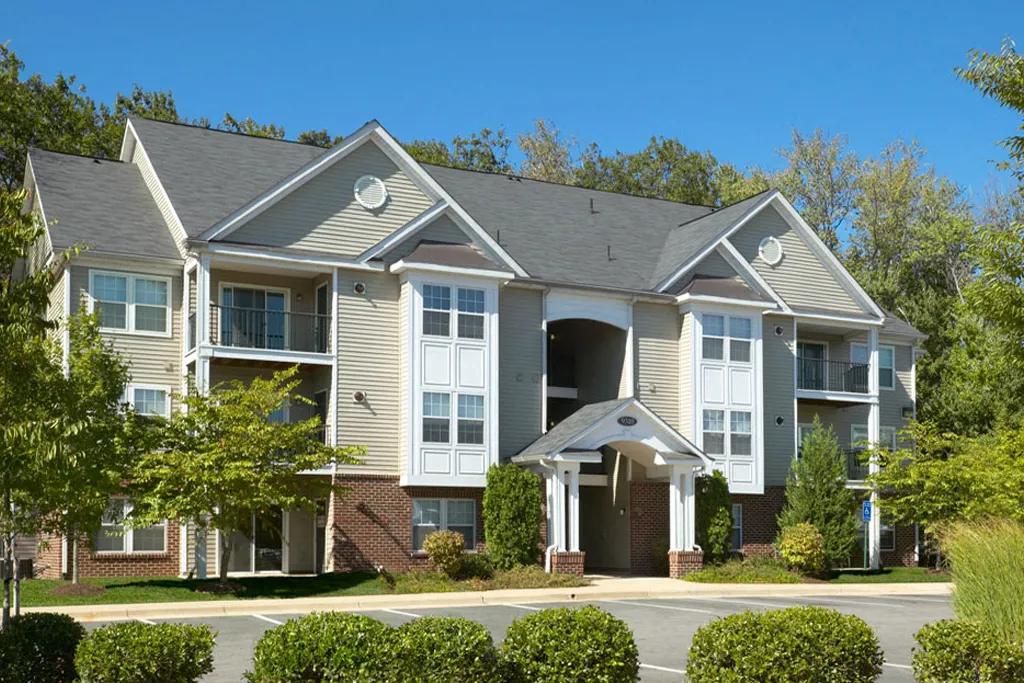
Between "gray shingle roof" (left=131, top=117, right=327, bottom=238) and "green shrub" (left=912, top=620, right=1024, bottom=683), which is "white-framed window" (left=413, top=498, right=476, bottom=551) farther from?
"green shrub" (left=912, top=620, right=1024, bottom=683)

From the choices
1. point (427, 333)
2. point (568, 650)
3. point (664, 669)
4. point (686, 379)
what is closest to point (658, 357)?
point (686, 379)

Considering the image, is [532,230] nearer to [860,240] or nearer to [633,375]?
[633,375]

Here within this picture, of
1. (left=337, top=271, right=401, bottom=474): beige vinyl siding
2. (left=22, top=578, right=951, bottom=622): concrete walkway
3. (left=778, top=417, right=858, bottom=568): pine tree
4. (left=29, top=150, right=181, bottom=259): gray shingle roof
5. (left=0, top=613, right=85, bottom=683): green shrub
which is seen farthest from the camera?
(left=778, top=417, right=858, bottom=568): pine tree

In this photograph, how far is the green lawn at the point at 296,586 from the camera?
82.6 ft

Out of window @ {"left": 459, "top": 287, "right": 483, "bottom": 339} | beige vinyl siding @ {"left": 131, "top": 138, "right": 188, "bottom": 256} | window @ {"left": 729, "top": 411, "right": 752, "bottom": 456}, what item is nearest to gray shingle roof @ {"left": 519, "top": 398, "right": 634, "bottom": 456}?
window @ {"left": 459, "top": 287, "right": 483, "bottom": 339}

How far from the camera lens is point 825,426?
41094mm

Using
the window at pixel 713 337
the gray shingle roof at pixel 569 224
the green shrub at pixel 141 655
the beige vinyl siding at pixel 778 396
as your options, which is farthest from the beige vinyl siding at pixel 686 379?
the green shrub at pixel 141 655

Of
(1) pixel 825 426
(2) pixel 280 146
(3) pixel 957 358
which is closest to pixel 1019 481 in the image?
(1) pixel 825 426

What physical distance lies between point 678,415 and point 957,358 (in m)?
16.8

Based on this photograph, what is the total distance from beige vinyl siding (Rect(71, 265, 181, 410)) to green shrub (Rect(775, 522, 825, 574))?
16744mm

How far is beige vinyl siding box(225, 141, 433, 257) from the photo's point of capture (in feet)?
104

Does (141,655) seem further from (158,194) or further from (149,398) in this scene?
(158,194)

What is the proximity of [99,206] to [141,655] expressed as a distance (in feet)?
80.6

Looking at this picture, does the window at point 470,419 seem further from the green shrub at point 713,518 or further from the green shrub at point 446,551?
the green shrub at point 713,518
